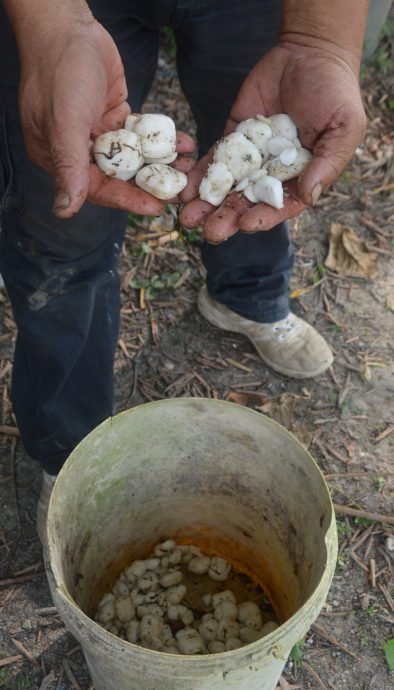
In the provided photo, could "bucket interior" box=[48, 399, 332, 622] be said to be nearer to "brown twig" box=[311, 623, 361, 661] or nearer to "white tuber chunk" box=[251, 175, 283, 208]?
"brown twig" box=[311, 623, 361, 661]

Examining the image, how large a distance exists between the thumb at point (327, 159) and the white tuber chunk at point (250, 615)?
90 centimetres

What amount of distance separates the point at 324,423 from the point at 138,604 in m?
0.79

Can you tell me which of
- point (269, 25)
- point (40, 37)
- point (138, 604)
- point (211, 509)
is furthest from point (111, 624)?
point (269, 25)

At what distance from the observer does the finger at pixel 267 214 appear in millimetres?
1494

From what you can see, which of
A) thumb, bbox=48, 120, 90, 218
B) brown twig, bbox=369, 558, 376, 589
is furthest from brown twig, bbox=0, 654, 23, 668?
thumb, bbox=48, 120, 90, 218

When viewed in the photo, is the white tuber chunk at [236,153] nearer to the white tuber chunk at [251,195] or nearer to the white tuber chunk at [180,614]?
the white tuber chunk at [251,195]

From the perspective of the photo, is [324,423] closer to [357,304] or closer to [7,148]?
[357,304]

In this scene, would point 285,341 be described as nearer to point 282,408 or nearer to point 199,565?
point 282,408

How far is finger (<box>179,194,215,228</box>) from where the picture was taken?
5.23 feet

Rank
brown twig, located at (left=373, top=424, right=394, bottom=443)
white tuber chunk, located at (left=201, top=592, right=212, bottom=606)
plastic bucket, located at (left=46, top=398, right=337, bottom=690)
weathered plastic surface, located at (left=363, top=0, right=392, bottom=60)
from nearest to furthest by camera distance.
A: plastic bucket, located at (left=46, top=398, right=337, bottom=690)
white tuber chunk, located at (left=201, top=592, right=212, bottom=606)
brown twig, located at (left=373, top=424, right=394, bottom=443)
weathered plastic surface, located at (left=363, top=0, right=392, bottom=60)

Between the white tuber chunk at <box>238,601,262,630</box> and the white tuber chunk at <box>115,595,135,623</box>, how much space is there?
9.6 inches

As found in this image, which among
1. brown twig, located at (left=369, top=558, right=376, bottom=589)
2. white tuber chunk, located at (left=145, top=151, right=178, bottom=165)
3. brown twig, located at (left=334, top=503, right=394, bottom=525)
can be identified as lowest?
brown twig, located at (left=369, top=558, right=376, bottom=589)

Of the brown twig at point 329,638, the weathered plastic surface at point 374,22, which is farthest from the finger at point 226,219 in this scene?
the weathered plastic surface at point 374,22

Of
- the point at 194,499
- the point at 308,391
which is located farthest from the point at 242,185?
the point at 308,391
